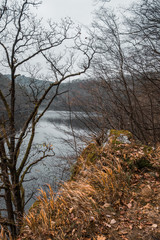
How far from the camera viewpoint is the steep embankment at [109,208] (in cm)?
227

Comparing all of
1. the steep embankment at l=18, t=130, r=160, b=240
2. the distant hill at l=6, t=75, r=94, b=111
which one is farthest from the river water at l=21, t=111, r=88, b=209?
the steep embankment at l=18, t=130, r=160, b=240

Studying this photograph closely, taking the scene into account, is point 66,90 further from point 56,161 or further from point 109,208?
point 109,208

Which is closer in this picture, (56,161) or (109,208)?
(109,208)

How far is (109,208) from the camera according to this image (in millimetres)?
2693

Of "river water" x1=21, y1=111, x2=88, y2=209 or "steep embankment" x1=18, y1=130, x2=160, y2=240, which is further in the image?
"river water" x1=21, y1=111, x2=88, y2=209

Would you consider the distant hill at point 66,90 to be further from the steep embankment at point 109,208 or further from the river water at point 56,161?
the steep embankment at point 109,208

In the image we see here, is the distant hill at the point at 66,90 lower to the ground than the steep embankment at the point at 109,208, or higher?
higher

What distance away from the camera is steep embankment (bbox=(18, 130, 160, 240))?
2271 mm

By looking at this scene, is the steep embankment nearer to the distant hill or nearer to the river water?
the river water

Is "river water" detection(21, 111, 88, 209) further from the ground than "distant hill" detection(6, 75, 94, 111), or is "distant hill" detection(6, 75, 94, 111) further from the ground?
"distant hill" detection(6, 75, 94, 111)

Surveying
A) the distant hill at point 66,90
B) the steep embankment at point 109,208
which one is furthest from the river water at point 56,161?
the steep embankment at point 109,208

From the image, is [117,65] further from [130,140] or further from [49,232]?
[49,232]

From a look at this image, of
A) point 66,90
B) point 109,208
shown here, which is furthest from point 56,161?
point 109,208

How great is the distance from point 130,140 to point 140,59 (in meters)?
2.99
